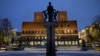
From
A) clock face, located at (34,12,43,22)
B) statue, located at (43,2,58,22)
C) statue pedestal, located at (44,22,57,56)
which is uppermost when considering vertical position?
clock face, located at (34,12,43,22)

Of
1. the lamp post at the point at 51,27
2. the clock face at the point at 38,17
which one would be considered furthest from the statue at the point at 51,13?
the clock face at the point at 38,17

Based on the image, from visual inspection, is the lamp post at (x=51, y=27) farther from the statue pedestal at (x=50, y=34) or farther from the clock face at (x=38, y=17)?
the clock face at (x=38, y=17)

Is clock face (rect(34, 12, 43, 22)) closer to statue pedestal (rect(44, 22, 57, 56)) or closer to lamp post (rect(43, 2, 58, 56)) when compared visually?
lamp post (rect(43, 2, 58, 56))

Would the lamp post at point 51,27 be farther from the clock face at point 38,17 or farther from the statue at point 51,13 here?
the clock face at point 38,17

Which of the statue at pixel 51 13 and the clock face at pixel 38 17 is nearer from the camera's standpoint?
the statue at pixel 51 13

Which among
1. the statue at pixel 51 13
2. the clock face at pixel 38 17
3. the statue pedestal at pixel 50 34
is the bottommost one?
the statue pedestal at pixel 50 34

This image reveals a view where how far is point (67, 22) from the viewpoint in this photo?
18300cm

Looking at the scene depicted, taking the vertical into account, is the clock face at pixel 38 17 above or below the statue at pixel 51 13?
above

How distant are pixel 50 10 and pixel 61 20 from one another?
157331 mm

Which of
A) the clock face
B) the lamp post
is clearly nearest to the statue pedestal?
the lamp post

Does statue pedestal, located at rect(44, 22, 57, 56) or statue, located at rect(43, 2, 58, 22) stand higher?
statue, located at rect(43, 2, 58, 22)

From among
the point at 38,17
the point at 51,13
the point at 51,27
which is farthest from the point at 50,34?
the point at 38,17

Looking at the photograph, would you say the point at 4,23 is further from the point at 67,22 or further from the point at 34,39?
the point at 67,22

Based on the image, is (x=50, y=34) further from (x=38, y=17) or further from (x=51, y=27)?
(x=38, y=17)
